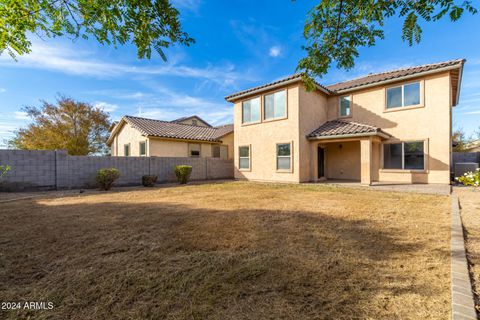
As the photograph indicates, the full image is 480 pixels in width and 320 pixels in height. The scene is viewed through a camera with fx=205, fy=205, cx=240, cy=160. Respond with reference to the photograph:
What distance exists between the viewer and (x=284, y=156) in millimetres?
12969

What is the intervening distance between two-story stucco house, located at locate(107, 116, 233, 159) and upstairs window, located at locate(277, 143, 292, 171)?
24.5ft

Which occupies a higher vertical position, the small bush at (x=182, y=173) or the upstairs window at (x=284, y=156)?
the upstairs window at (x=284, y=156)

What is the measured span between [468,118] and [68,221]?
39.1 meters

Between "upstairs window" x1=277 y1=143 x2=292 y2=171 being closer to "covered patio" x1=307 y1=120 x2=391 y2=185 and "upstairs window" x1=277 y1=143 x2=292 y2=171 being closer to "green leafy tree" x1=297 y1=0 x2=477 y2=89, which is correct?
"covered patio" x1=307 y1=120 x2=391 y2=185

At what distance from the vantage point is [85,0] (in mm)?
3529

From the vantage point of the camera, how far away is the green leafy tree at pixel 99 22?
342cm

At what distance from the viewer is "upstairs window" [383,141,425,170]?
11.4m

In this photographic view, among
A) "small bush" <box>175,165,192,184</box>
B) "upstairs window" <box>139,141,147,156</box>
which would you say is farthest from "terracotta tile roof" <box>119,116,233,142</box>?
"small bush" <box>175,165,192,184</box>

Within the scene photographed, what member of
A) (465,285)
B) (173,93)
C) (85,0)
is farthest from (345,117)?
Result: (173,93)

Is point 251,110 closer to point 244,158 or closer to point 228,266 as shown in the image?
point 244,158

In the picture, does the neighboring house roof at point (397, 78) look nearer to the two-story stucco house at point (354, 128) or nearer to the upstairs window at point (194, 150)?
the two-story stucco house at point (354, 128)

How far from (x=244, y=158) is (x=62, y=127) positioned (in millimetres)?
19804

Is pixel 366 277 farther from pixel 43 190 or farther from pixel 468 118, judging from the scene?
pixel 468 118

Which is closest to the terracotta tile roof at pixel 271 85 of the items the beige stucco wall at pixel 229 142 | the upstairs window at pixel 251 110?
the upstairs window at pixel 251 110
